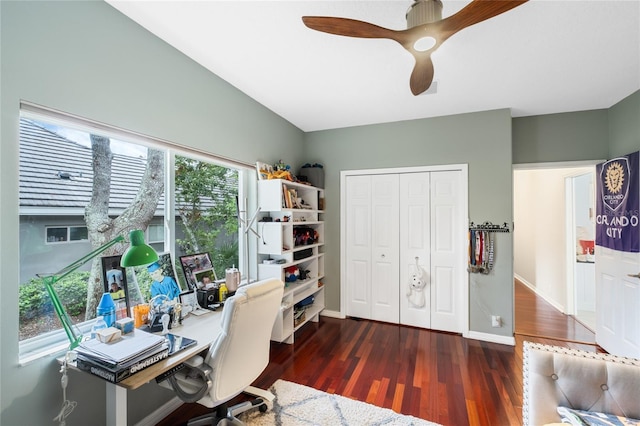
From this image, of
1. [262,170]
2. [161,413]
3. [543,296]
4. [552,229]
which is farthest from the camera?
[543,296]

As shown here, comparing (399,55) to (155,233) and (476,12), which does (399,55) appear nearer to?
(476,12)

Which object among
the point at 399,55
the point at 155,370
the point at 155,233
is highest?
the point at 399,55

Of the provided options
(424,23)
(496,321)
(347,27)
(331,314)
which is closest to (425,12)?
(424,23)

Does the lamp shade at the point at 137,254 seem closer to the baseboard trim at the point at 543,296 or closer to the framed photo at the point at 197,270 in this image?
the framed photo at the point at 197,270

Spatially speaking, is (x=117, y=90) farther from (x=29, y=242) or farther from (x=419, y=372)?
(x=419, y=372)

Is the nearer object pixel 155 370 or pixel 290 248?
pixel 155 370

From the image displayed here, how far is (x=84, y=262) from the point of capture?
1.32 metres

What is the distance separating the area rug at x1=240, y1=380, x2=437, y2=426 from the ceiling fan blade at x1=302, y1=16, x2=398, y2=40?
239cm

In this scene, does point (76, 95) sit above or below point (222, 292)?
above

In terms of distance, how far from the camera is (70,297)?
1535mm

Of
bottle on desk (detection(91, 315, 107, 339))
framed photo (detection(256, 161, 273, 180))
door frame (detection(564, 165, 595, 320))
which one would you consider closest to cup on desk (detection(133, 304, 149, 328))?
bottle on desk (detection(91, 315, 107, 339))

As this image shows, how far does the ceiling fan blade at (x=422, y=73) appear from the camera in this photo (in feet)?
5.16

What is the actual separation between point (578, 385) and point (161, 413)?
2481 millimetres

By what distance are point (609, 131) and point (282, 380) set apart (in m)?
4.34
